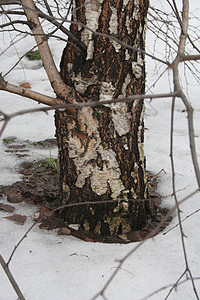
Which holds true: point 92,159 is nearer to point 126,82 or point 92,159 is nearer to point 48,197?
point 126,82

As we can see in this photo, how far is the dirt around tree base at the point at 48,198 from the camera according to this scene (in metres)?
1.90

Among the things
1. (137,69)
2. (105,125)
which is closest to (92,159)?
(105,125)

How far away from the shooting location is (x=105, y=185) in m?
1.89

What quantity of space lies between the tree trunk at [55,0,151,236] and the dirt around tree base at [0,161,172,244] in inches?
2.1

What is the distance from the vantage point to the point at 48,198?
227 centimetres

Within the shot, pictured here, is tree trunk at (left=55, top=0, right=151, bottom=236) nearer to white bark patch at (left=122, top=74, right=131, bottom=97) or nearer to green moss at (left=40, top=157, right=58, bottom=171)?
white bark patch at (left=122, top=74, right=131, bottom=97)

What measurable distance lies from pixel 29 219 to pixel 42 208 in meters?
0.14

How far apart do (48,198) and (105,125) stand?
732 mm

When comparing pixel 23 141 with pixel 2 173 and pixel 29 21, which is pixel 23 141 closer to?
pixel 2 173

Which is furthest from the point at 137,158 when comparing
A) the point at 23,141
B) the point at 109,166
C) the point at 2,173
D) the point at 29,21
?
the point at 23,141

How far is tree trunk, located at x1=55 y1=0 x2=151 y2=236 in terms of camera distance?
1.74 metres

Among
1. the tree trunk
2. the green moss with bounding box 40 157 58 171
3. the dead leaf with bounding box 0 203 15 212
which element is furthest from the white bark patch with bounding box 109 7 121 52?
the green moss with bounding box 40 157 58 171

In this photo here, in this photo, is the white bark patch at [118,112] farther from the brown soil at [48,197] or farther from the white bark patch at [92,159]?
the brown soil at [48,197]

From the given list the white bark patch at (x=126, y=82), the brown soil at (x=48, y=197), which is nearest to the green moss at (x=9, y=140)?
the brown soil at (x=48, y=197)
